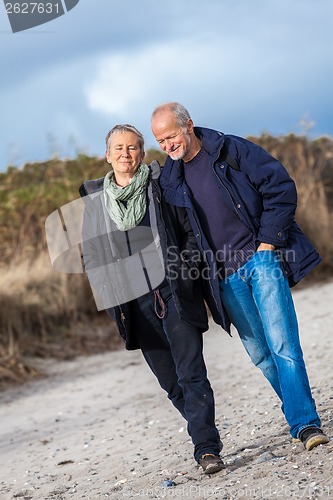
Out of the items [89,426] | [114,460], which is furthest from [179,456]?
[89,426]

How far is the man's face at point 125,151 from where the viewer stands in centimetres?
432

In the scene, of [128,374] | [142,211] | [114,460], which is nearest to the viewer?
[142,211]

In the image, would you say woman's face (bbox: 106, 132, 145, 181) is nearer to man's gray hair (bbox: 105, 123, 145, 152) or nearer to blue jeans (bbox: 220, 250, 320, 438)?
man's gray hair (bbox: 105, 123, 145, 152)

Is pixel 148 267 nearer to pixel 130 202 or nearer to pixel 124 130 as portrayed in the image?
pixel 130 202

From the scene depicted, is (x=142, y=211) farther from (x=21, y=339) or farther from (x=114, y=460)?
(x=21, y=339)

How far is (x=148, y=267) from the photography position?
4379mm

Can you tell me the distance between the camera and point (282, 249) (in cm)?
434

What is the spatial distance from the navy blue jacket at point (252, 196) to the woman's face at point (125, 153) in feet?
0.59

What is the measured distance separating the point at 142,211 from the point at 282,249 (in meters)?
0.72

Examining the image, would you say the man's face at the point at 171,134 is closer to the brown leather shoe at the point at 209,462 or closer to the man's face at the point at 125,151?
the man's face at the point at 125,151

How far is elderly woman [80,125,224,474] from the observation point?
427cm

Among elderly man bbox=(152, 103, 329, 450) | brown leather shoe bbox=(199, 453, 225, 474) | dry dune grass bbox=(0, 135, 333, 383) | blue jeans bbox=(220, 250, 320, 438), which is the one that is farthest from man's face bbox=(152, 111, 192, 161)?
dry dune grass bbox=(0, 135, 333, 383)

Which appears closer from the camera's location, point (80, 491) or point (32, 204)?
point (80, 491)

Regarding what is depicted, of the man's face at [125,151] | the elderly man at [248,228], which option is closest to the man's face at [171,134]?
the elderly man at [248,228]
